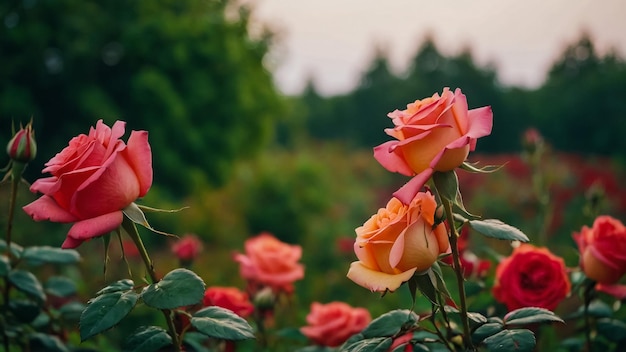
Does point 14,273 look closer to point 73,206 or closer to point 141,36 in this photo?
point 73,206

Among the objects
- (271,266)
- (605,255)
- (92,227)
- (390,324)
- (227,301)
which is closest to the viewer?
(92,227)

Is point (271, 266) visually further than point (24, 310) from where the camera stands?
Yes

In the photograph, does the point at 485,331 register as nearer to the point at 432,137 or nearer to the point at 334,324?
the point at 432,137

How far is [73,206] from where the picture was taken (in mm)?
617

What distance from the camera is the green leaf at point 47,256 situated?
0.92 metres

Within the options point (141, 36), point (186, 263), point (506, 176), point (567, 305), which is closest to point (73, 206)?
point (186, 263)

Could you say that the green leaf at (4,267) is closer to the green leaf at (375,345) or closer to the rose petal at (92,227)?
the rose petal at (92,227)

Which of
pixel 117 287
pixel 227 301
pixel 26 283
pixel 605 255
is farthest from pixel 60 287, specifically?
pixel 605 255

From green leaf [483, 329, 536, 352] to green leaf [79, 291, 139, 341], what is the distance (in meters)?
0.39

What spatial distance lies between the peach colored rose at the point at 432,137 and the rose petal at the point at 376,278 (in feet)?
0.30

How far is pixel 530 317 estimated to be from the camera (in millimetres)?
674

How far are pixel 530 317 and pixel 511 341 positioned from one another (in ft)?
0.22

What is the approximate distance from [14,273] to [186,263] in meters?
0.66

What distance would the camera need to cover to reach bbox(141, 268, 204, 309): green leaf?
61 cm
